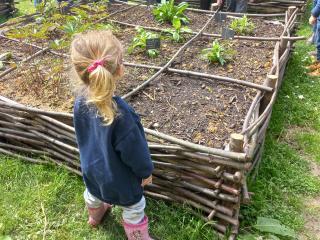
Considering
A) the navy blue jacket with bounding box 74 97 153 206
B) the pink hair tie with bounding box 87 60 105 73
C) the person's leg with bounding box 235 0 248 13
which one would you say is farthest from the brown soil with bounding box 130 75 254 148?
the person's leg with bounding box 235 0 248 13

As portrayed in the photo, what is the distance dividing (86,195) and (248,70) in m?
2.19

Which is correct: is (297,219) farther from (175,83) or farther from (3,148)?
(3,148)

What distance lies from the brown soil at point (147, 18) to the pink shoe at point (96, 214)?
308cm

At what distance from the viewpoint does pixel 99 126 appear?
1909 millimetres

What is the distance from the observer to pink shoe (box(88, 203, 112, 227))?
99.4 inches

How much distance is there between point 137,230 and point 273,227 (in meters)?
0.94

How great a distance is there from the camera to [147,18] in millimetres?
5398

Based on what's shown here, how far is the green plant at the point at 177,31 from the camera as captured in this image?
4539 millimetres

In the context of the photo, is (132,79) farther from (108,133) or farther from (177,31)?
(108,133)

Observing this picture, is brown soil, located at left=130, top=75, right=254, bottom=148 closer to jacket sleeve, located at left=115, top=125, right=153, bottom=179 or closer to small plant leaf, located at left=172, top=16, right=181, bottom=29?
jacket sleeve, located at left=115, top=125, right=153, bottom=179

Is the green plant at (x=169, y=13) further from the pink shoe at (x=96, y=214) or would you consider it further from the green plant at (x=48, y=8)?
the pink shoe at (x=96, y=214)

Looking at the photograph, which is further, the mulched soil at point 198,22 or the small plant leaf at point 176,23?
the mulched soil at point 198,22

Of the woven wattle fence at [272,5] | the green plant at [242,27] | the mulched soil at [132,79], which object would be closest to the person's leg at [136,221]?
the mulched soil at [132,79]

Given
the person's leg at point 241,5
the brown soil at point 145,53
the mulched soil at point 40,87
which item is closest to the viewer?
the mulched soil at point 40,87
